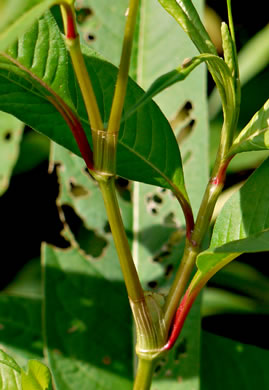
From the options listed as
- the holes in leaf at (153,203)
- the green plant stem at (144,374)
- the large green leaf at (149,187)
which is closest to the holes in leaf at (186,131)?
the large green leaf at (149,187)

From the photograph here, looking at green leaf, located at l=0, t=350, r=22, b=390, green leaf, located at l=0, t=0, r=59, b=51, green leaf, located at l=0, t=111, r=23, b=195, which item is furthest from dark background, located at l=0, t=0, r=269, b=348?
green leaf, located at l=0, t=0, r=59, b=51

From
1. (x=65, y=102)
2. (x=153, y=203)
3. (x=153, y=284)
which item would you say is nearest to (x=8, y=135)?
(x=153, y=203)

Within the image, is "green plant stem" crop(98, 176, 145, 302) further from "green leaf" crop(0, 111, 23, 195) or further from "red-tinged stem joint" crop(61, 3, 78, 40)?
"green leaf" crop(0, 111, 23, 195)

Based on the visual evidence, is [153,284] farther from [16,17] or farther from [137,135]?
[16,17]

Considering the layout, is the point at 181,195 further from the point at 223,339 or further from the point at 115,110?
the point at 223,339

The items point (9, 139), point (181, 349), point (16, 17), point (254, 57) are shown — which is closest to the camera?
point (16, 17)

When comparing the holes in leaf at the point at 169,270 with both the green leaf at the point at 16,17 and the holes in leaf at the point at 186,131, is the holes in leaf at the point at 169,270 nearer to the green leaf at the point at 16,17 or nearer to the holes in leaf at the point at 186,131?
the holes in leaf at the point at 186,131
